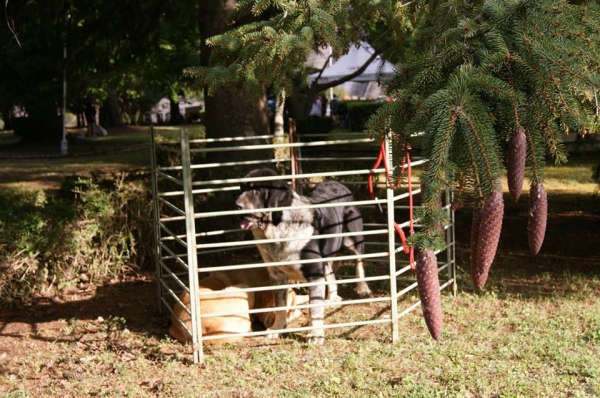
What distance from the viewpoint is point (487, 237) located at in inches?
91.2

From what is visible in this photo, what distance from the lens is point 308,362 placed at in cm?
611

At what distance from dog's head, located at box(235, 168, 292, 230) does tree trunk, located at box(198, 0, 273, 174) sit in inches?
160

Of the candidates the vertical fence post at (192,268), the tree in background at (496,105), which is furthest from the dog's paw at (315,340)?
the tree in background at (496,105)

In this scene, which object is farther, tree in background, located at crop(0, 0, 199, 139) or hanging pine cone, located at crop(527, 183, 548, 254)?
tree in background, located at crop(0, 0, 199, 139)

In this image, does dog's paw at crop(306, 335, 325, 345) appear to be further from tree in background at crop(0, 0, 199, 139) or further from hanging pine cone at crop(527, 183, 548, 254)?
tree in background at crop(0, 0, 199, 139)

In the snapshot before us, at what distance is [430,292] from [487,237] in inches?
9.7

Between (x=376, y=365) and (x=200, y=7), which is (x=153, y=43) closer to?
(x=200, y=7)

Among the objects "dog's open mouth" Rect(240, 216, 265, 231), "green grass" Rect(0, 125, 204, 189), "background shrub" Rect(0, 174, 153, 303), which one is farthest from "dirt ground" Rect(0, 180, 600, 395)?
"green grass" Rect(0, 125, 204, 189)

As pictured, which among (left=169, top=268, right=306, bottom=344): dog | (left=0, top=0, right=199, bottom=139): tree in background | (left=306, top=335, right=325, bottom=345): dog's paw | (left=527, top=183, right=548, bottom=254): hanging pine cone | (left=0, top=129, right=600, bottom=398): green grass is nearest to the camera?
(left=527, top=183, right=548, bottom=254): hanging pine cone

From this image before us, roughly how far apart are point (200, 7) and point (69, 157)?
560 inches

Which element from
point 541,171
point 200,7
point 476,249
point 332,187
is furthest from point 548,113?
point 200,7

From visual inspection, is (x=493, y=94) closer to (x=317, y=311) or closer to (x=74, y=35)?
(x=317, y=311)

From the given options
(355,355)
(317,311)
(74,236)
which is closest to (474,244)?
(355,355)

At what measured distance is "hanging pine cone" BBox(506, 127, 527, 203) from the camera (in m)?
2.48
